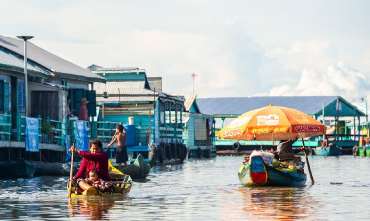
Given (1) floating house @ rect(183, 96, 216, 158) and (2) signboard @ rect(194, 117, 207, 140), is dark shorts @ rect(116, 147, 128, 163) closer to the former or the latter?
(1) floating house @ rect(183, 96, 216, 158)

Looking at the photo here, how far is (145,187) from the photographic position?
31469 millimetres

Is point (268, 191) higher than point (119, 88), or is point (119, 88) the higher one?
point (119, 88)

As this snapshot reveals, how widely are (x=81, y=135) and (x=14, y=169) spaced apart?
24.5ft

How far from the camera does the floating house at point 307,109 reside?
102 meters

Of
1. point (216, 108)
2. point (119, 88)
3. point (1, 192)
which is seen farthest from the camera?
point (216, 108)

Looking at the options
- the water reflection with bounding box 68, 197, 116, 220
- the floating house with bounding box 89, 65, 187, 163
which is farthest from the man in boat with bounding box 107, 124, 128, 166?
the floating house with bounding box 89, 65, 187, 163

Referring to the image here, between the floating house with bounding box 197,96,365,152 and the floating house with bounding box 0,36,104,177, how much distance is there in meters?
49.3

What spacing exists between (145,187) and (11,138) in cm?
883

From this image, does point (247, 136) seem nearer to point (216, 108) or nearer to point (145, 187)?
point (145, 187)

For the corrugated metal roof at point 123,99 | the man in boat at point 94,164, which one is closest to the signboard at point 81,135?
the corrugated metal roof at point 123,99

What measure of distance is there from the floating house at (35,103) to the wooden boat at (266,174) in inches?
348

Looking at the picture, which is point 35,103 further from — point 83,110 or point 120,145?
point 120,145

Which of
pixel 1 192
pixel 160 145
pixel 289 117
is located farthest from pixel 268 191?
pixel 160 145

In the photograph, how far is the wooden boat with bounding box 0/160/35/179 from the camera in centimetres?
3616
